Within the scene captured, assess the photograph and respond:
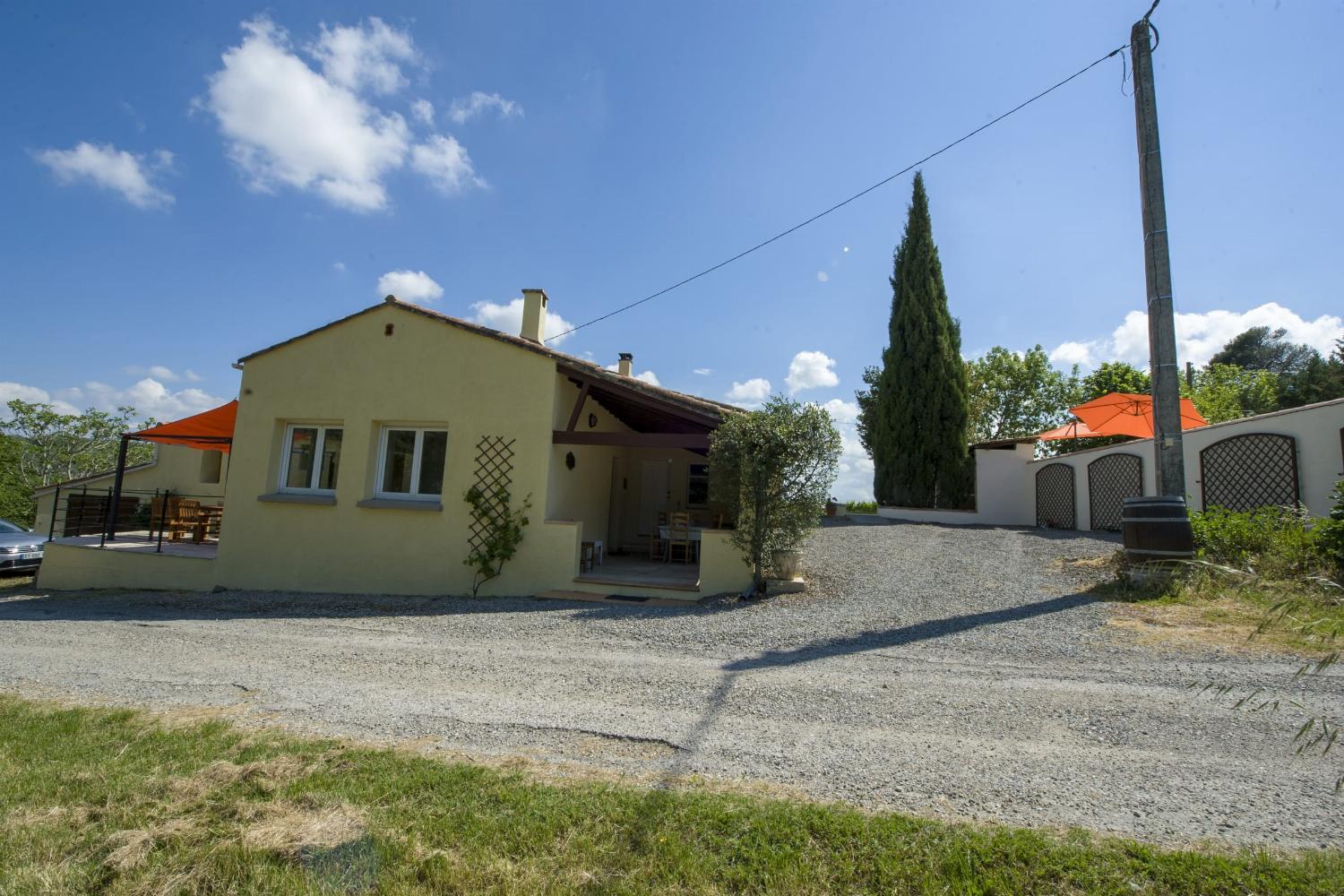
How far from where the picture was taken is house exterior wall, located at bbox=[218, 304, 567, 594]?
977 cm

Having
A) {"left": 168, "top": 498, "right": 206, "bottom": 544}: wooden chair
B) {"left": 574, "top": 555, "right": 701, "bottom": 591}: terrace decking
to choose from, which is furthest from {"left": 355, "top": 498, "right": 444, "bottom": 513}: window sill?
{"left": 168, "top": 498, "right": 206, "bottom": 544}: wooden chair

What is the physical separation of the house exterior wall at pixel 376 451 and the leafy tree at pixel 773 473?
2604 millimetres

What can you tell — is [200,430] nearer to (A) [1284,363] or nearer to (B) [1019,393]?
(B) [1019,393]

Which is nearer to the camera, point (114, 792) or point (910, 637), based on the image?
point (114, 792)

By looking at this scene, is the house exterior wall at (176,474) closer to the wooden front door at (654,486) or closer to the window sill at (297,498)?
the window sill at (297,498)

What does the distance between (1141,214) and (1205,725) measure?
7.54 meters

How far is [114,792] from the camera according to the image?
9.68ft

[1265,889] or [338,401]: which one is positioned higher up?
[338,401]

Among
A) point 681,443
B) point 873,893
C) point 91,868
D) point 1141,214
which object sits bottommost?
point 91,868

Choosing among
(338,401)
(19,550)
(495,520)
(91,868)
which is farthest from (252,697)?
(19,550)

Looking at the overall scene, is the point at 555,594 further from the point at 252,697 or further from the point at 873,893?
the point at 873,893

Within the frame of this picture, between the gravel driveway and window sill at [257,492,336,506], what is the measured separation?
6.66 feet

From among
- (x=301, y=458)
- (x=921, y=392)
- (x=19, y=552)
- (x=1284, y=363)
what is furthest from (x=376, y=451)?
(x=1284, y=363)

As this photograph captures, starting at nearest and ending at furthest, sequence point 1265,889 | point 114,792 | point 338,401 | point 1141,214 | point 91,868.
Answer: point 1265,889
point 91,868
point 114,792
point 1141,214
point 338,401
